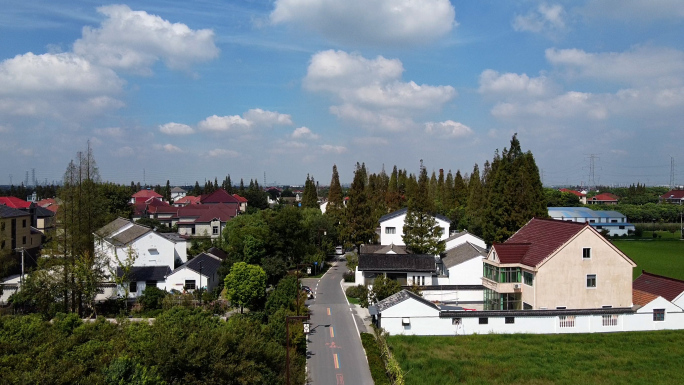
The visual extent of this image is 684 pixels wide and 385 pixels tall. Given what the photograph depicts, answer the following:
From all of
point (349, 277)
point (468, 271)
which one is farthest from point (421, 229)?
point (349, 277)

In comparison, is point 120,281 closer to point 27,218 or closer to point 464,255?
point 27,218

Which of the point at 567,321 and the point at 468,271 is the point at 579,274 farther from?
the point at 468,271

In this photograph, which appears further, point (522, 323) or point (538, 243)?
point (538, 243)

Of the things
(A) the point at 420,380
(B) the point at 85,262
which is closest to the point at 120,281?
(B) the point at 85,262

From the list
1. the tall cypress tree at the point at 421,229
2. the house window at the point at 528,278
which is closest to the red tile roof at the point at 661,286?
the house window at the point at 528,278

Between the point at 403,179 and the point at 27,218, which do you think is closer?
the point at 27,218

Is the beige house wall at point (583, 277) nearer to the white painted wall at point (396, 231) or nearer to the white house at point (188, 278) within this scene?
the white painted wall at point (396, 231)
